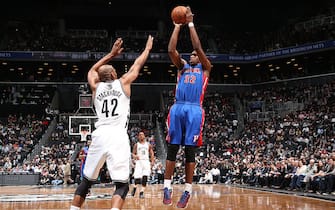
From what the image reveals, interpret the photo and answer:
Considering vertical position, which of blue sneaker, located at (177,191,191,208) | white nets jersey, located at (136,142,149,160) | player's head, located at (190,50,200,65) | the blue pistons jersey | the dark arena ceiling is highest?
the dark arena ceiling

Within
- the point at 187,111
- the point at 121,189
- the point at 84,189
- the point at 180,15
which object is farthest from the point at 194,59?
the point at 84,189

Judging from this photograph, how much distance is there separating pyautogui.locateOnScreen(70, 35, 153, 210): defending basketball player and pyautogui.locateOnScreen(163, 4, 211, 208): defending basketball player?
0.88 m

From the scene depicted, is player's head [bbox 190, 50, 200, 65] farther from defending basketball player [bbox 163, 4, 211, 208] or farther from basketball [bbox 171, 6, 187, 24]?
basketball [bbox 171, 6, 187, 24]

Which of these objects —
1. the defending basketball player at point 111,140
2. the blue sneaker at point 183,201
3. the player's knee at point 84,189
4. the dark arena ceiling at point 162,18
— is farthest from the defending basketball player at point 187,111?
the dark arena ceiling at point 162,18

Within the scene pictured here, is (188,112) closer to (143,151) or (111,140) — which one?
(111,140)

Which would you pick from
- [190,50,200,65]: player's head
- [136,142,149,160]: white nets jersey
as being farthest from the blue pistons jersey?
[136,142,149,160]: white nets jersey

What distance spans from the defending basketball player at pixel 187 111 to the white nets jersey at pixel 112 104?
0.98 m

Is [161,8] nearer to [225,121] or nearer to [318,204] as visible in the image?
[225,121]

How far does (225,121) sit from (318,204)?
21.5 m

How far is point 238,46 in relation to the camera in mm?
39719

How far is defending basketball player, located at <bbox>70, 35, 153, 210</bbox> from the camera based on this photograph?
566 centimetres

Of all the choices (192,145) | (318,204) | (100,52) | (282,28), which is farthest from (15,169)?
(282,28)

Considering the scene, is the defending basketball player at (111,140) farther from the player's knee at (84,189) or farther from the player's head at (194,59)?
the player's head at (194,59)

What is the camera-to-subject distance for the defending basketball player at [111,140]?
18.6 feet
